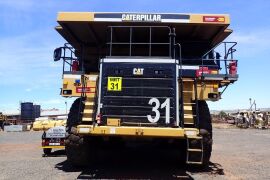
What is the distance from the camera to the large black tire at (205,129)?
10266 millimetres

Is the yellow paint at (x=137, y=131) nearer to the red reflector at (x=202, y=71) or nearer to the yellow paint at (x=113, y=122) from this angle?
the yellow paint at (x=113, y=122)

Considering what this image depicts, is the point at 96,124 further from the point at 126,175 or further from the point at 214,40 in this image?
the point at 214,40

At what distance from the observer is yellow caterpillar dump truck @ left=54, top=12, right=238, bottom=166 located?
9727 millimetres

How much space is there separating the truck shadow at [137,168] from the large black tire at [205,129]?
0.61m

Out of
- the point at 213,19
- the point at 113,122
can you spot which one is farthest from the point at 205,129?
the point at 213,19

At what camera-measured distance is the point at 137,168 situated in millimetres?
11516

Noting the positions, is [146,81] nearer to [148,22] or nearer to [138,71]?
[138,71]

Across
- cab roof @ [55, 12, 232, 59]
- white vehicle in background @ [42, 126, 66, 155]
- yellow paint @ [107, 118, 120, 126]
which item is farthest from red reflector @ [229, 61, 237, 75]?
white vehicle in background @ [42, 126, 66, 155]

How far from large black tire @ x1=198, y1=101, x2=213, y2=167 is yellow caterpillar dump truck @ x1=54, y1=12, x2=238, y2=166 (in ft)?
0.08

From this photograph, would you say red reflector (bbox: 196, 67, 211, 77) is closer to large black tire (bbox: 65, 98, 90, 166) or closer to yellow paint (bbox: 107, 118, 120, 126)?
yellow paint (bbox: 107, 118, 120, 126)

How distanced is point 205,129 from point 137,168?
2.28m

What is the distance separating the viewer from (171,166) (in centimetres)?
1204

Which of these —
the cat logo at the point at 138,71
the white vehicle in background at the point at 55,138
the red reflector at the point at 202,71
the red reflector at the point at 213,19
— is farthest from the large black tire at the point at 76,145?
the white vehicle in background at the point at 55,138

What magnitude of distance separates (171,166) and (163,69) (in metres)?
3.37
